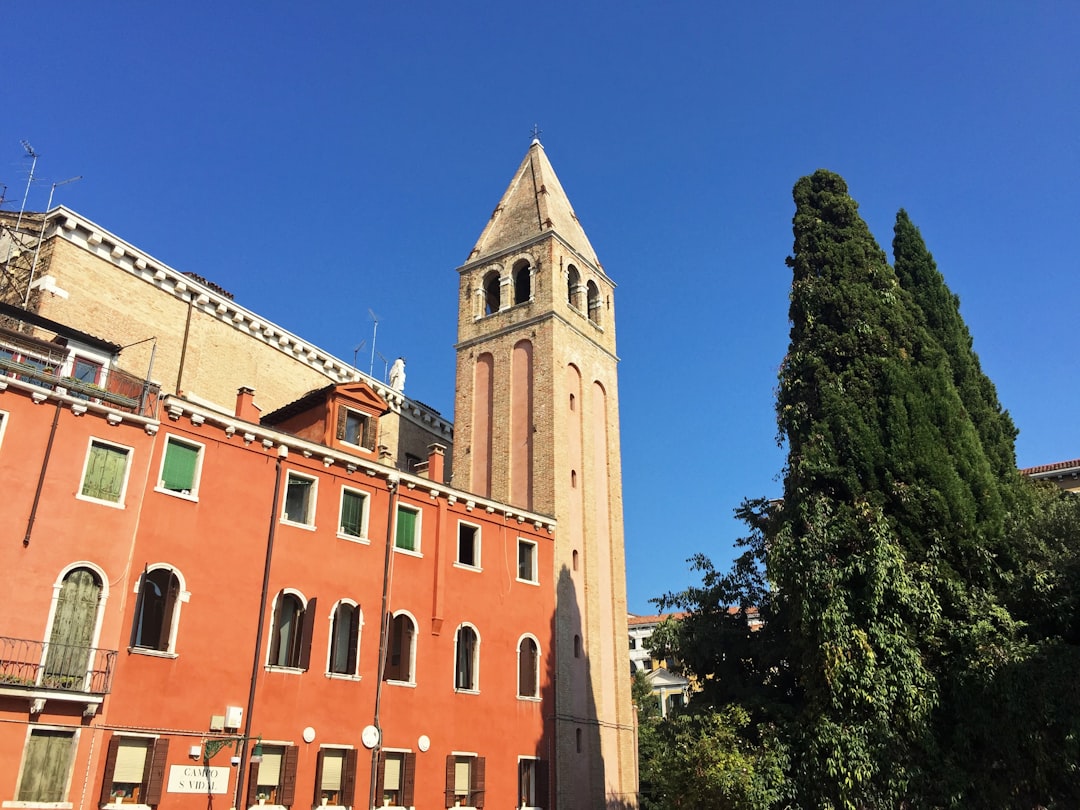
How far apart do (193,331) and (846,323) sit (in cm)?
1792

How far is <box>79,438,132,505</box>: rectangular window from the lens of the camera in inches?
650

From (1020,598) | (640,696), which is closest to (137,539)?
(1020,598)

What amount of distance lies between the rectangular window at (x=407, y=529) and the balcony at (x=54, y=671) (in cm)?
746

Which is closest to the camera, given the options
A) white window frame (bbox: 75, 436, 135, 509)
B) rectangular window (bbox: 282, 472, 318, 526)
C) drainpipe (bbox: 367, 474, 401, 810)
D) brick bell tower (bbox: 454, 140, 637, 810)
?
white window frame (bbox: 75, 436, 135, 509)

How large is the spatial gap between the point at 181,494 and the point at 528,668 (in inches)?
424

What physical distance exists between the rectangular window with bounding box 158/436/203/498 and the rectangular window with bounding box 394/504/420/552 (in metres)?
5.31

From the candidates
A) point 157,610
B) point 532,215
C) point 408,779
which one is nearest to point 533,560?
point 408,779

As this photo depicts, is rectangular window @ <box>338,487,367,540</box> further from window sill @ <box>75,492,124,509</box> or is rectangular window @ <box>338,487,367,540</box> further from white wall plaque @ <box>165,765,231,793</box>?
white wall plaque @ <box>165,765,231,793</box>

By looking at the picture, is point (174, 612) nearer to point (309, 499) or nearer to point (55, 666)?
point (55, 666)

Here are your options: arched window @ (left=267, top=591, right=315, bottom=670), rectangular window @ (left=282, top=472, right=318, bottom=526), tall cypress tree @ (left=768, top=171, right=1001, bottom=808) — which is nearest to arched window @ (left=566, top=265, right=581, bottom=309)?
tall cypress tree @ (left=768, top=171, right=1001, bottom=808)

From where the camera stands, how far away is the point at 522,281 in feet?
109

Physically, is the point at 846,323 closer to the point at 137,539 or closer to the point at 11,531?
the point at 137,539

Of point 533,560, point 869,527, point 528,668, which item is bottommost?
point 528,668

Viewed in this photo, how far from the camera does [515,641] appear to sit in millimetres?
23953
